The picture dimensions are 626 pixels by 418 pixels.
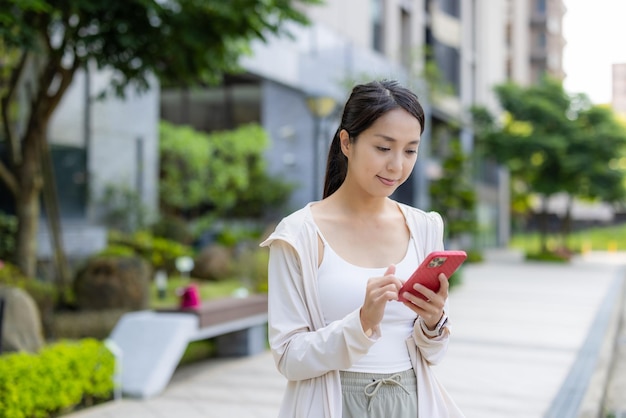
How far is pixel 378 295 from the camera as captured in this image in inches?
85.3

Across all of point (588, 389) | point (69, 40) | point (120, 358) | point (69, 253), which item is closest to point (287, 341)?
point (120, 358)

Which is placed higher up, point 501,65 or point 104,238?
point 501,65

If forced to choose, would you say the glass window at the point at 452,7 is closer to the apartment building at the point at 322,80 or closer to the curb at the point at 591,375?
the apartment building at the point at 322,80

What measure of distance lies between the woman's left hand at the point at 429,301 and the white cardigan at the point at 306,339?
134mm

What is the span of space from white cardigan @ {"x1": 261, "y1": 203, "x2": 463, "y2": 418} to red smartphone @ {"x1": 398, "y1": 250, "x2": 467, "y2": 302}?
0.17 meters

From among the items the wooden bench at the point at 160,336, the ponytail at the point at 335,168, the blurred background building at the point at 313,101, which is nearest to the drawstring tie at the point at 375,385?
the ponytail at the point at 335,168

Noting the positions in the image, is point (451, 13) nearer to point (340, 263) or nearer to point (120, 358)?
point (120, 358)

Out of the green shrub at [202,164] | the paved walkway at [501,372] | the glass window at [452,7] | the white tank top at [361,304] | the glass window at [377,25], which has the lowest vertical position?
the paved walkway at [501,372]

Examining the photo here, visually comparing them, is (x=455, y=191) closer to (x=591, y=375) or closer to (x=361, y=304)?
(x=591, y=375)

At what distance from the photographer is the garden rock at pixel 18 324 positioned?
23.4 feet

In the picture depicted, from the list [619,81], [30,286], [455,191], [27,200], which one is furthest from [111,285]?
[455,191]

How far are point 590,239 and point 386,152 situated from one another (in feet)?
173

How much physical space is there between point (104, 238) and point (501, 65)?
3457cm

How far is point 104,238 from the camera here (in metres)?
15.4
